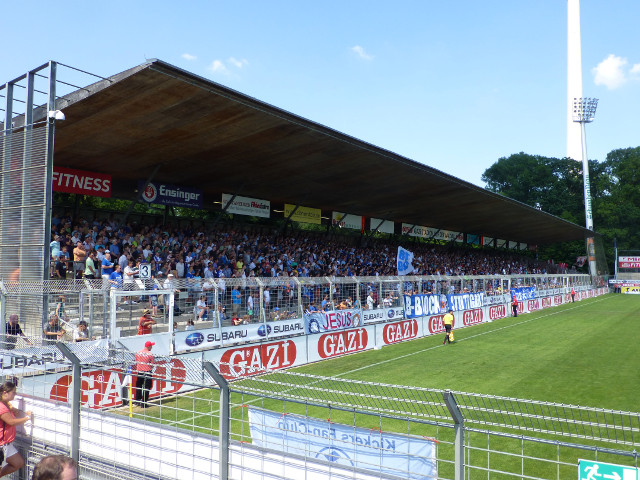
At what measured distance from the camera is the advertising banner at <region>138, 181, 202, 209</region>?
26.1m

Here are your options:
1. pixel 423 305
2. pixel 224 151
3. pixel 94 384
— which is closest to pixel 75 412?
pixel 94 384

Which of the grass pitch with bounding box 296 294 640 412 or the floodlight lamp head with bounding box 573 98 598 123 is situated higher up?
the floodlight lamp head with bounding box 573 98 598 123

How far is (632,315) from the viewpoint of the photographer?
37062 millimetres

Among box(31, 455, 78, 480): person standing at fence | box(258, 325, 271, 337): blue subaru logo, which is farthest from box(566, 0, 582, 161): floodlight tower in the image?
box(31, 455, 78, 480): person standing at fence

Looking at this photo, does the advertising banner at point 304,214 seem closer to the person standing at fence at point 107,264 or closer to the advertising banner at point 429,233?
the advertising banner at point 429,233

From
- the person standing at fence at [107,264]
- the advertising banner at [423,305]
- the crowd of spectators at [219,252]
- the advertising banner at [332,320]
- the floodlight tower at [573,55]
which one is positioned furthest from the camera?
the floodlight tower at [573,55]

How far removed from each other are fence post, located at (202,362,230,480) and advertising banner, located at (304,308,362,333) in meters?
14.9

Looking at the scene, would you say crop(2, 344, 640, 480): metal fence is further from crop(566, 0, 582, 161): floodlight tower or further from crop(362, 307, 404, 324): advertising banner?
crop(566, 0, 582, 161): floodlight tower

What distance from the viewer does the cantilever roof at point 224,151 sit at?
55.9 ft

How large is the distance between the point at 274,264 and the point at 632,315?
83.6 ft

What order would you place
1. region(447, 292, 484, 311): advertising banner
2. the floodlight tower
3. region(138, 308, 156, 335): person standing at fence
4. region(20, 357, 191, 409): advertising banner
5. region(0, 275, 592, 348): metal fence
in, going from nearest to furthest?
region(20, 357, 191, 409): advertising banner < region(0, 275, 592, 348): metal fence < region(138, 308, 156, 335): person standing at fence < region(447, 292, 484, 311): advertising banner < the floodlight tower

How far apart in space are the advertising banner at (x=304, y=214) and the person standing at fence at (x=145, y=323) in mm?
20815

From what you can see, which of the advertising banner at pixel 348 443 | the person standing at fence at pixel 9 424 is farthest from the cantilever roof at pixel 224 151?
the advertising banner at pixel 348 443

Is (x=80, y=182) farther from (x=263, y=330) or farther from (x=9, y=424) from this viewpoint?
(x=9, y=424)
